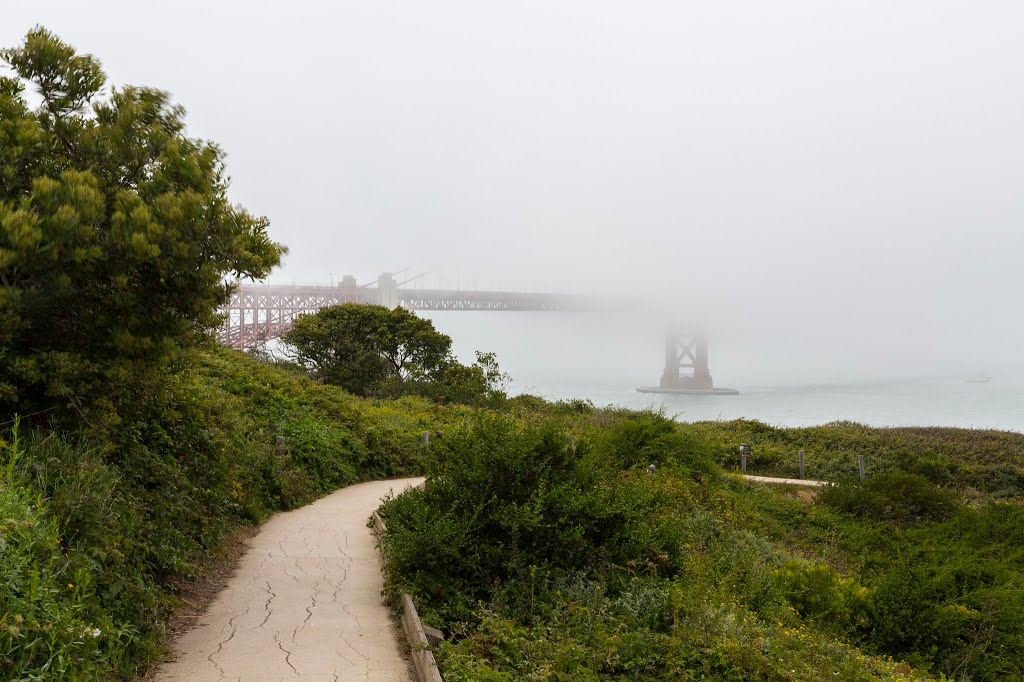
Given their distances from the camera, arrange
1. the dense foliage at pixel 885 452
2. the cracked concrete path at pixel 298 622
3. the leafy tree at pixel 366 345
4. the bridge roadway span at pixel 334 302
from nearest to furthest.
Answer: the cracked concrete path at pixel 298 622 → the dense foliage at pixel 885 452 → the leafy tree at pixel 366 345 → the bridge roadway span at pixel 334 302

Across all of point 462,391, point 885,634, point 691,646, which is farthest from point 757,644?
point 462,391

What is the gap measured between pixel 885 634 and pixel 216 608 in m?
6.49

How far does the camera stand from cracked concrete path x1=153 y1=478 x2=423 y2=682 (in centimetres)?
523

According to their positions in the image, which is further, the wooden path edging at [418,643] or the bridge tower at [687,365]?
the bridge tower at [687,365]

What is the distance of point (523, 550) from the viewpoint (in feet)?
23.4

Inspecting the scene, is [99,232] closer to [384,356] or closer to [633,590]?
[633,590]

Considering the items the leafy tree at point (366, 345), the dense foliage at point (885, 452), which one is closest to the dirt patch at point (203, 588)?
the dense foliage at point (885, 452)

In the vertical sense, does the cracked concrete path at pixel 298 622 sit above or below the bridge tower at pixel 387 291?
below

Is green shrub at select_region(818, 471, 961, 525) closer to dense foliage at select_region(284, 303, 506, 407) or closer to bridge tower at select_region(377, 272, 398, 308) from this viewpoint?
dense foliage at select_region(284, 303, 506, 407)

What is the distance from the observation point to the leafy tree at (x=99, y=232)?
5.76 meters

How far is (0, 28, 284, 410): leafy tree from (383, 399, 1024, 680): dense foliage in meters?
2.93

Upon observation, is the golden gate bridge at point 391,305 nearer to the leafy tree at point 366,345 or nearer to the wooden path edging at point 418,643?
the leafy tree at point 366,345

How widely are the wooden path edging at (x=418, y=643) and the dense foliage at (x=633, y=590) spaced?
0.11 m

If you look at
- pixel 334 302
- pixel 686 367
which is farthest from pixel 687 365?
pixel 334 302
